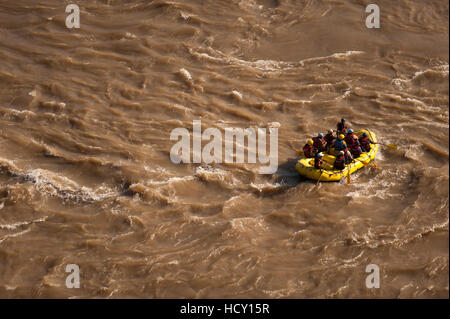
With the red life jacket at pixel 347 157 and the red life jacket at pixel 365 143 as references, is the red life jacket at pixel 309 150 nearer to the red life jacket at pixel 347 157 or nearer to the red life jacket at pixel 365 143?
the red life jacket at pixel 347 157

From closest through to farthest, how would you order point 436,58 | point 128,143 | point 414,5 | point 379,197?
point 379,197 < point 128,143 < point 436,58 < point 414,5

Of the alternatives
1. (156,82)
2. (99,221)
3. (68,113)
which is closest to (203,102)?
(156,82)

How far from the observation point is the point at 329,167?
12.6 meters

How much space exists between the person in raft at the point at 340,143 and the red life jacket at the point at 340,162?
38cm

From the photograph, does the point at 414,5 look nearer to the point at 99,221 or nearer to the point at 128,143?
the point at 128,143

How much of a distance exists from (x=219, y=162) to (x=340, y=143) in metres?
2.77

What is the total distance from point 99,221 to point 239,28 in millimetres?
8495

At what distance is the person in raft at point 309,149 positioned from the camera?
12781 mm

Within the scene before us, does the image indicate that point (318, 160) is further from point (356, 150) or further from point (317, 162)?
point (356, 150)

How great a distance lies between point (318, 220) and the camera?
11758 millimetres

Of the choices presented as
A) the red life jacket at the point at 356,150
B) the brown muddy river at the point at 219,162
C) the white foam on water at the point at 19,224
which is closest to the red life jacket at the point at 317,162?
the brown muddy river at the point at 219,162

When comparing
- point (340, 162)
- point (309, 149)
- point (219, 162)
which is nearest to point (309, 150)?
point (309, 149)

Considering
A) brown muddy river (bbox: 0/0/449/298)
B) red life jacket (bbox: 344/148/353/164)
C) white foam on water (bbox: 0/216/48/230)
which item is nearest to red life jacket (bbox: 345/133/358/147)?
red life jacket (bbox: 344/148/353/164)

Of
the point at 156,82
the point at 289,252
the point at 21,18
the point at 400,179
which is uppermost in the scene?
the point at 21,18
